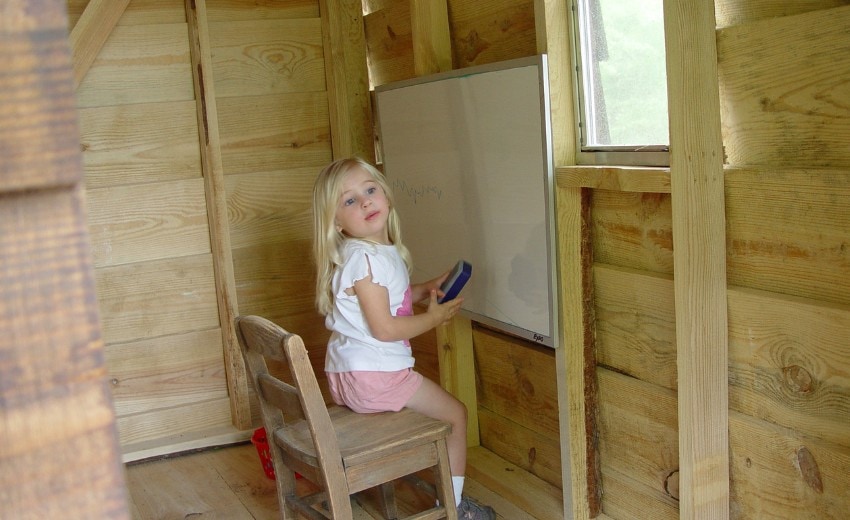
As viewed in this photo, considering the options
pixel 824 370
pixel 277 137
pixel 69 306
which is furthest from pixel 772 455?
pixel 277 137

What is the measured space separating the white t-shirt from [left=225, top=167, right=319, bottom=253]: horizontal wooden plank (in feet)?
3.80

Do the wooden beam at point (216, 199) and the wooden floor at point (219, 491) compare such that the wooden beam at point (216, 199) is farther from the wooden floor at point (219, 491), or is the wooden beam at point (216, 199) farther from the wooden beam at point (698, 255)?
the wooden beam at point (698, 255)

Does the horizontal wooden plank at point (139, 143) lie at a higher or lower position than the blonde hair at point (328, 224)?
higher

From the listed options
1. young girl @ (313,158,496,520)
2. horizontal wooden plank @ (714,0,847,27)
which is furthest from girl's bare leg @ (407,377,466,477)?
horizontal wooden plank @ (714,0,847,27)

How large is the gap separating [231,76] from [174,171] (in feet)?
1.45

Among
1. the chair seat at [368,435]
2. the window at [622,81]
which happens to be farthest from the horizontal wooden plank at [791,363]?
the chair seat at [368,435]

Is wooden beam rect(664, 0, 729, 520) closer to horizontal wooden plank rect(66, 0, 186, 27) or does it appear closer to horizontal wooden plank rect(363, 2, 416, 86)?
horizontal wooden plank rect(363, 2, 416, 86)

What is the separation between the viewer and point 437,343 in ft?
11.0

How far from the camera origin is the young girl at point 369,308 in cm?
258

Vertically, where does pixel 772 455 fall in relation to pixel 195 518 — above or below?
above

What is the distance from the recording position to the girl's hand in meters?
2.62

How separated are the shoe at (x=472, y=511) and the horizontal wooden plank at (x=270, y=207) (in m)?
1.47

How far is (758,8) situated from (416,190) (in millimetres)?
1467

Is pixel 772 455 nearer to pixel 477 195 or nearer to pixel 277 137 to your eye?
pixel 477 195
